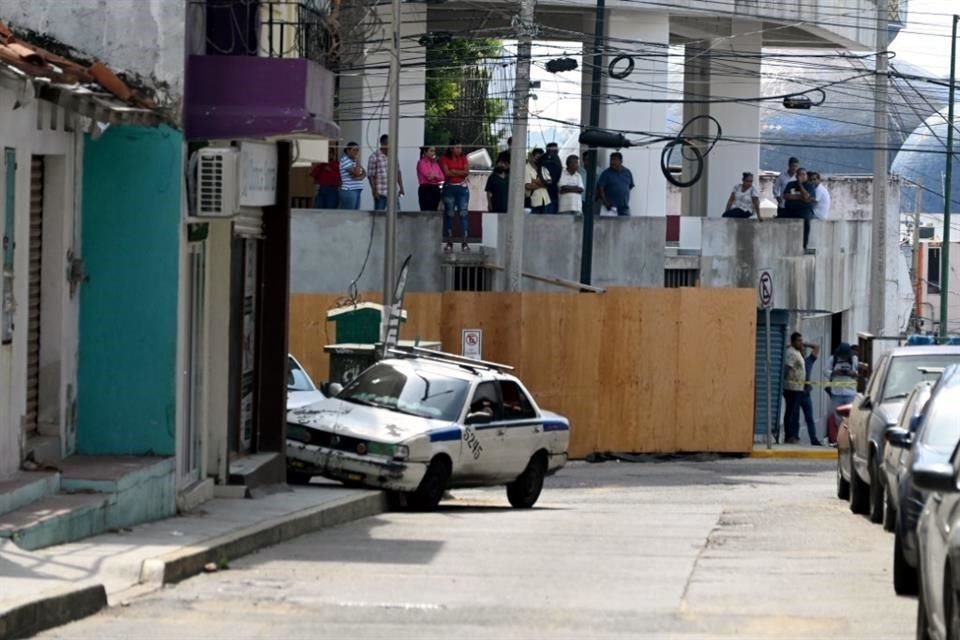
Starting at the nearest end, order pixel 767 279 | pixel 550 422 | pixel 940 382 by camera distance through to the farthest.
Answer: pixel 940 382 → pixel 550 422 → pixel 767 279

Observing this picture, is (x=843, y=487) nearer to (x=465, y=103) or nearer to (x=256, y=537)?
(x=256, y=537)

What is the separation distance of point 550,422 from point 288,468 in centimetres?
338

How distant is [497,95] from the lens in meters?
49.6

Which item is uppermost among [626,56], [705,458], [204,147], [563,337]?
[626,56]

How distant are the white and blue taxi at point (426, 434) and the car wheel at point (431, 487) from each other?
0.01 m

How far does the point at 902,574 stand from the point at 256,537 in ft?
16.5

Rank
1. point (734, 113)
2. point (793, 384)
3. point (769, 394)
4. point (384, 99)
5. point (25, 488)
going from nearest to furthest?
point (25, 488) < point (769, 394) < point (793, 384) < point (384, 99) < point (734, 113)

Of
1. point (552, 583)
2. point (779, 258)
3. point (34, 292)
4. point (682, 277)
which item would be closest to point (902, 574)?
point (552, 583)

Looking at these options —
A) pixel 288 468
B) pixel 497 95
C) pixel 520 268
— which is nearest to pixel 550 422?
pixel 288 468

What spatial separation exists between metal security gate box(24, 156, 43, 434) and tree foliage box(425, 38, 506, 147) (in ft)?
108

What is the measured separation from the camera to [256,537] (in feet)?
46.2

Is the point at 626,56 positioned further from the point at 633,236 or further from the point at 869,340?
the point at 869,340

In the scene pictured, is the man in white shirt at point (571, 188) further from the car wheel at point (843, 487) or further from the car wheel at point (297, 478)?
the car wheel at point (297, 478)

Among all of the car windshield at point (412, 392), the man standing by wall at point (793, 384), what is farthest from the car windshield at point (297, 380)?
the man standing by wall at point (793, 384)
